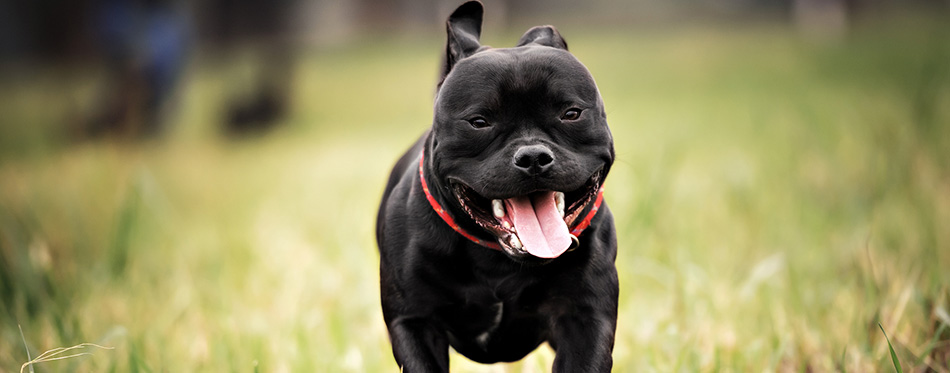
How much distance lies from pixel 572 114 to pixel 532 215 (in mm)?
297

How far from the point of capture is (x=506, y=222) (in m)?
2.18

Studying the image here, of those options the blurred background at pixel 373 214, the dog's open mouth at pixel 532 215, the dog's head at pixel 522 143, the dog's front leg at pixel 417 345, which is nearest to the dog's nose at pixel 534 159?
the dog's head at pixel 522 143

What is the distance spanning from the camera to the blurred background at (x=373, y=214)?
3.47 m

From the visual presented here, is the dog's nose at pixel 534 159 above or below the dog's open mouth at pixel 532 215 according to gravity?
above

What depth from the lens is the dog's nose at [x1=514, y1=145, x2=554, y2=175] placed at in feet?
6.66

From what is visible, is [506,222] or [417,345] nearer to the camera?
[506,222]

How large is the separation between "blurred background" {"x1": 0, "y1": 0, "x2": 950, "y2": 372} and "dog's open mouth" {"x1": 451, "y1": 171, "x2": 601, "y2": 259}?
43.3 inches

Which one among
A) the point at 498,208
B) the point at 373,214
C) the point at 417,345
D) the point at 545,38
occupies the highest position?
the point at 545,38

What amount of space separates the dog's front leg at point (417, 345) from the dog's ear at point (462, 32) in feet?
2.52

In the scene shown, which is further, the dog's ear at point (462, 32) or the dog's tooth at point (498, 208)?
the dog's ear at point (462, 32)

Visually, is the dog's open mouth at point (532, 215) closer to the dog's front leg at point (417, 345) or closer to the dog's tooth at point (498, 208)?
the dog's tooth at point (498, 208)

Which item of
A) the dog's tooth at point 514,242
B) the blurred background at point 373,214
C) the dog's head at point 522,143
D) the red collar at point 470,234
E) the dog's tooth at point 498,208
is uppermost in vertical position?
the dog's head at point 522,143

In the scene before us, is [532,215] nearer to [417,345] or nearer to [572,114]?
[572,114]

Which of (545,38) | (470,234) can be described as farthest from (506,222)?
(545,38)
